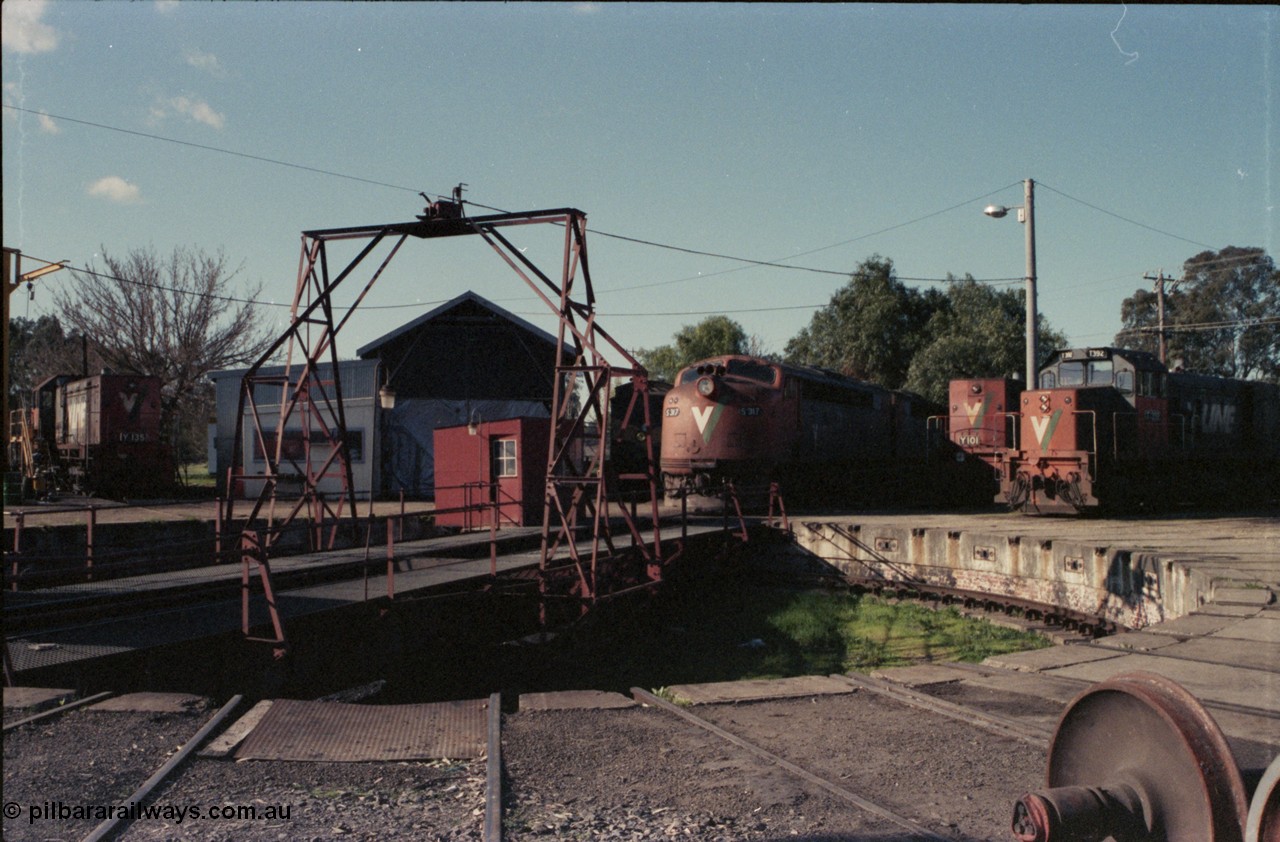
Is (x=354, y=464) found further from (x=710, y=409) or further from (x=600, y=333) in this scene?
(x=600, y=333)

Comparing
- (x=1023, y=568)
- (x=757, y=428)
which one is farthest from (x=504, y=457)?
(x=1023, y=568)

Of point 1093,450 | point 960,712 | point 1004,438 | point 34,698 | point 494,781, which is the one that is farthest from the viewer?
point 1004,438

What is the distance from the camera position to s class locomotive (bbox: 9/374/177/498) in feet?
87.3

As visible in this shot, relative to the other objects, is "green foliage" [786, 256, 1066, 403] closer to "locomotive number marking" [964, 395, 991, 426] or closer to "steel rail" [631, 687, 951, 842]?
"locomotive number marking" [964, 395, 991, 426]

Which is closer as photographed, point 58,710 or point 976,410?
point 58,710

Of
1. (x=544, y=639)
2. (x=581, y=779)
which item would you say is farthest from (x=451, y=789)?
(x=544, y=639)

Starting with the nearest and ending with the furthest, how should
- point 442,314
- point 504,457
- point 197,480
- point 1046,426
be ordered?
point 1046,426
point 504,457
point 442,314
point 197,480

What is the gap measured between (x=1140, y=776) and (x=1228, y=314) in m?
43.3

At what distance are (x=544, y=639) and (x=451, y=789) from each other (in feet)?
18.9

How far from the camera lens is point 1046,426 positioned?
18.3 meters

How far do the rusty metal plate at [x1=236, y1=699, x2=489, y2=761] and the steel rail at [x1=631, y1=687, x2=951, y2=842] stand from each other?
4.29 ft

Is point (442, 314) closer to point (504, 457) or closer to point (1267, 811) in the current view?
point (504, 457)

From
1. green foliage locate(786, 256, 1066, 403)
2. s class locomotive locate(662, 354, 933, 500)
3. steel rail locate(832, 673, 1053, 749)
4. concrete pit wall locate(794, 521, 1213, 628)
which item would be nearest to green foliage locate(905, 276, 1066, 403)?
green foliage locate(786, 256, 1066, 403)

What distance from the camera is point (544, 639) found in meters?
10.9
